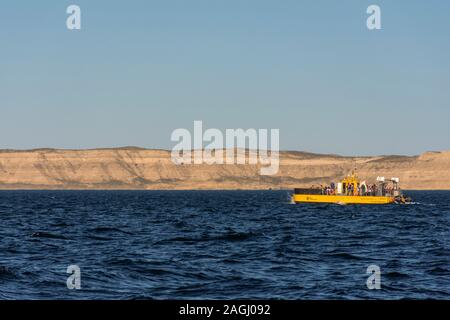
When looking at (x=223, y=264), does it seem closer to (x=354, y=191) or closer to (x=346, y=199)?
(x=346, y=199)

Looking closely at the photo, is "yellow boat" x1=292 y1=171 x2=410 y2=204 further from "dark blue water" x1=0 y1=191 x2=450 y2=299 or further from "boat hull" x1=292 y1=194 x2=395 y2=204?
"dark blue water" x1=0 y1=191 x2=450 y2=299

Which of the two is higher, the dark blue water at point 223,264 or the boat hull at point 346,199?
the dark blue water at point 223,264

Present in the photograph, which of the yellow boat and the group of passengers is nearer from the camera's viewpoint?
the yellow boat

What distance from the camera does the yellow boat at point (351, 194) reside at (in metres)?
137

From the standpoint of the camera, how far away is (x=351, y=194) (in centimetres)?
13700

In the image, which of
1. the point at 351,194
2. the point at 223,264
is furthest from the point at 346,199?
the point at 223,264

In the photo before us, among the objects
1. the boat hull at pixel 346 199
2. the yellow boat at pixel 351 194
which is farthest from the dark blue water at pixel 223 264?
the yellow boat at pixel 351 194

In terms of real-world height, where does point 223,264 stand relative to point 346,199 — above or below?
above

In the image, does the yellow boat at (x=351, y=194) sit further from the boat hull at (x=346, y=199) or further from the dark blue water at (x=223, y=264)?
the dark blue water at (x=223, y=264)

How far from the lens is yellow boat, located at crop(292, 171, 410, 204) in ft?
449

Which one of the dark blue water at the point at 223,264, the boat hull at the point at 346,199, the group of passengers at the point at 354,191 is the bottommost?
the boat hull at the point at 346,199

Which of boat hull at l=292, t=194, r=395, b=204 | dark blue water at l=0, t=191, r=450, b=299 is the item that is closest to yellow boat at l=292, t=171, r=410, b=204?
boat hull at l=292, t=194, r=395, b=204

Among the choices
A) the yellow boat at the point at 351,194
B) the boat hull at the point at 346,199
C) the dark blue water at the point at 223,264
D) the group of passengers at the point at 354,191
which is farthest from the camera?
the group of passengers at the point at 354,191

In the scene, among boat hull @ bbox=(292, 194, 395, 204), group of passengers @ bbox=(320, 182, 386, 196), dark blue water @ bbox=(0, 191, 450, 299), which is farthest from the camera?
group of passengers @ bbox=(320, 182, 386, 196)
